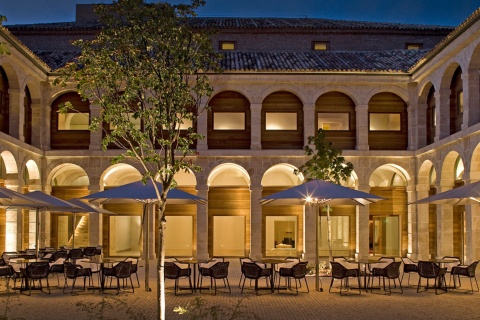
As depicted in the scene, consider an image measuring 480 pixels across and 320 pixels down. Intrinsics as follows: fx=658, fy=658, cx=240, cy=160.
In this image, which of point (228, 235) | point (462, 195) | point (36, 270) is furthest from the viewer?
point (228, 235)

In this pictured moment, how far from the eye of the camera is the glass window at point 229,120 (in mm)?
30906

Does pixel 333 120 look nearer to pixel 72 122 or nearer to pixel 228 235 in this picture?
pixel 228 235

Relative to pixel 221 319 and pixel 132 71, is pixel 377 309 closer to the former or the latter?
pixel 221 319

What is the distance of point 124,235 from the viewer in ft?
106

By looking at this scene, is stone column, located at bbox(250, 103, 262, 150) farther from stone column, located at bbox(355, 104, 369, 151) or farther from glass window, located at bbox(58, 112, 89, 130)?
glass window, located at bbox(58, 112, 89, 130)

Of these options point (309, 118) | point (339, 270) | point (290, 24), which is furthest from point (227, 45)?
point (339, 270)

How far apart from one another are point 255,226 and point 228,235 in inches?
91.2

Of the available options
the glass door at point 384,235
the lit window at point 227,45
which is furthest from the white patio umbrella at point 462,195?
the lit window at point 227,45

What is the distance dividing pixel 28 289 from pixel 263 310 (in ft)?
23.4

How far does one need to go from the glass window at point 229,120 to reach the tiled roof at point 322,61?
7.15ft

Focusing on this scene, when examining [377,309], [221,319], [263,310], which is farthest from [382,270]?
[221,319]

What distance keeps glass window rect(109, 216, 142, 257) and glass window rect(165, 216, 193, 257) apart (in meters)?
1.54

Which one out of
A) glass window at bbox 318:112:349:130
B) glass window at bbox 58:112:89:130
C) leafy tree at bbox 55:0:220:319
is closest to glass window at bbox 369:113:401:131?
glass window at bbox 318:112:349:130

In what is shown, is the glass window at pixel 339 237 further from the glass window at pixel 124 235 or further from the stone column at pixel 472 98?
the stone column at pixel 472 98
